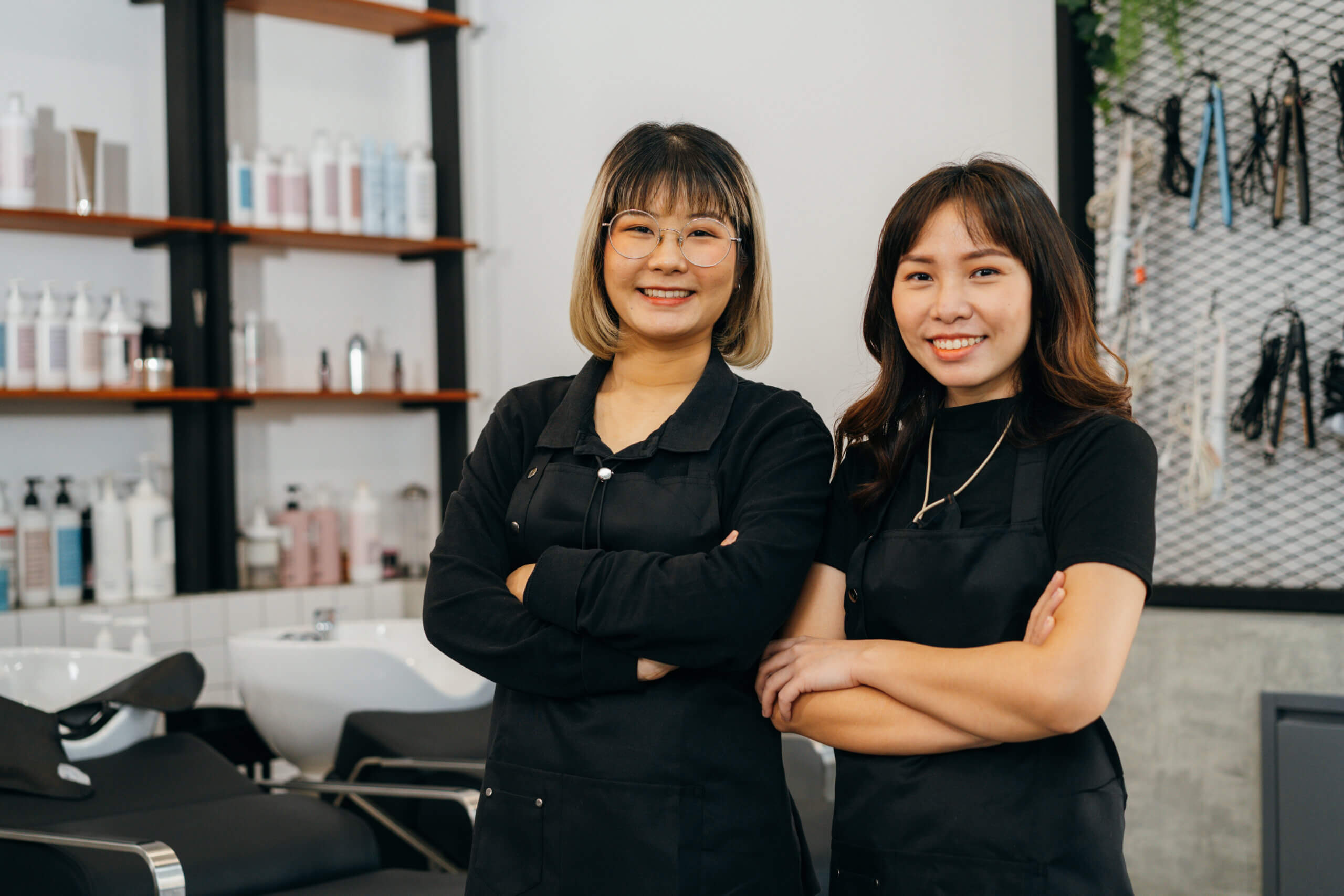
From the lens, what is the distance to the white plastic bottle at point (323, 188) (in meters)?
3.35

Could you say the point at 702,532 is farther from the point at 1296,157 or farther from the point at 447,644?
the point at 1296,157

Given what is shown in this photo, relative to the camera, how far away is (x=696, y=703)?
1.27m

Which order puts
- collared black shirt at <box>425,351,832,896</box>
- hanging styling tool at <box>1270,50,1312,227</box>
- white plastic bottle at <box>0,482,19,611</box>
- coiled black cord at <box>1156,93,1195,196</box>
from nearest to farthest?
collared black shirt at <box>425,351,832,896</box>, hanging styling tool at <box>1270,50,1312,227</box>, coiled black cord at <box>1156,93,1195,196</box>, white plastic bottle at <box>0,482,19,611</box>

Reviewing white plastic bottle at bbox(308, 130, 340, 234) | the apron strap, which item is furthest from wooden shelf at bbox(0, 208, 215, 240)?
the apron strap

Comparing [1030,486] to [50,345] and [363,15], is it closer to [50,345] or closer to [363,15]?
[50,345]

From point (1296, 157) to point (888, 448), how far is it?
55.7 inches

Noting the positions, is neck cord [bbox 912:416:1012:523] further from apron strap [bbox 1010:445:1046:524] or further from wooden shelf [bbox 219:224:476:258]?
wooden shelf [bbox 219:224:476:258]

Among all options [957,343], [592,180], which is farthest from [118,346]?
[957,343]

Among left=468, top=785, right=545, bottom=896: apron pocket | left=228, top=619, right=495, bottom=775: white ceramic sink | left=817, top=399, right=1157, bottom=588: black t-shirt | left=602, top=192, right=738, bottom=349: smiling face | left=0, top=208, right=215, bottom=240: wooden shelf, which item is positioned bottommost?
left=228, top=619, right=495, bottom=775: white ceramic sink

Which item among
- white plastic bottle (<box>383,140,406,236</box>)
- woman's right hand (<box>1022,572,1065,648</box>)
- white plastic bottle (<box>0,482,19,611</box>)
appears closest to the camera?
woman's right hand (<box>1022,572,1065,648</box>)

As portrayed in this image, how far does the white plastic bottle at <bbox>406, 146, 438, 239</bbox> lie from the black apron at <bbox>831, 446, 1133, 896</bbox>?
2545 millimetres

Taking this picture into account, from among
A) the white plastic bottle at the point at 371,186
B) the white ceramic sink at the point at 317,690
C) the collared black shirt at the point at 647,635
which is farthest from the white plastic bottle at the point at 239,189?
the collared black shirt at the point at 647,635

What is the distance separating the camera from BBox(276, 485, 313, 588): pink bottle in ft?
11.0

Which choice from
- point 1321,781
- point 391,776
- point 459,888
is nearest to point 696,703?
point 459,888
